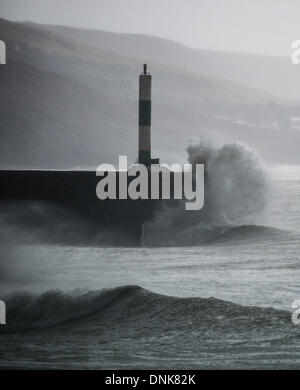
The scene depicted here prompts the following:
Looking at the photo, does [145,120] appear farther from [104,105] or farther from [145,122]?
[104,105]

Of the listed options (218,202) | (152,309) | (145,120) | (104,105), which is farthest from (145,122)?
(104,105)

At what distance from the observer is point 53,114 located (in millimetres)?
59438

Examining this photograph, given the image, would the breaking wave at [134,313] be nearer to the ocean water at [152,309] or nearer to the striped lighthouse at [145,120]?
the ocean water at [152,309]

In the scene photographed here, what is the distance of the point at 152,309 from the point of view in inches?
368

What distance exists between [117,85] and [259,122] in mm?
11444

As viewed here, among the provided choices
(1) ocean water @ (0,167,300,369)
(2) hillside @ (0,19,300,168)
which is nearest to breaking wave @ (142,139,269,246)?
(1) ocean water @ (0,167,300,369)

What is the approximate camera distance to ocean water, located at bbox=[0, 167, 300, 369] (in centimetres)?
752

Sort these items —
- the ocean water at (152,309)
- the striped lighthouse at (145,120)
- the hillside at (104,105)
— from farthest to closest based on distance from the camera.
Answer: the hillside at (104,105)
the striped lighthouse at (145,120)
the ocean water at (152,309)

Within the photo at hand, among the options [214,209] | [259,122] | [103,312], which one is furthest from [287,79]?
[103,312]

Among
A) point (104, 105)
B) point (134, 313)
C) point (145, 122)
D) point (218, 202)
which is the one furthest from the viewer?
point (104, 105)

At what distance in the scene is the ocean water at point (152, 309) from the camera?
752 cm

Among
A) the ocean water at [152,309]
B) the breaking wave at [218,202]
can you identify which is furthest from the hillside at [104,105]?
the ocean water at [152,309]

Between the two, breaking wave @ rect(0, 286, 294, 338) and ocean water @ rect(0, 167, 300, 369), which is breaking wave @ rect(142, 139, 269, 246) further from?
breaking wave @ rect(0, 286, 294, 338)
